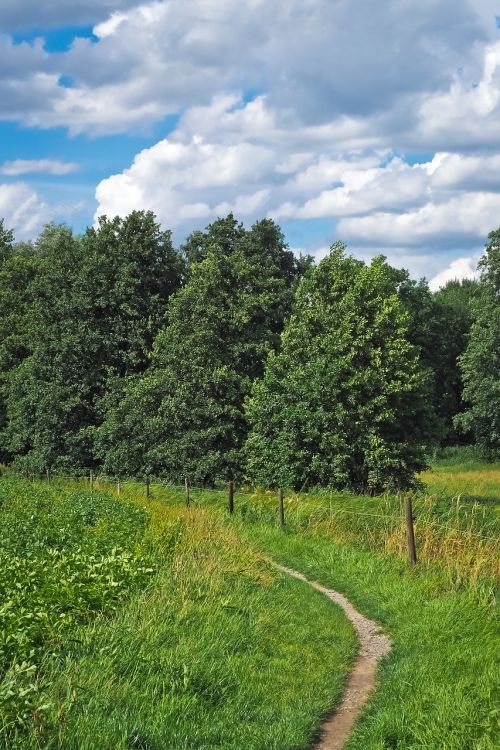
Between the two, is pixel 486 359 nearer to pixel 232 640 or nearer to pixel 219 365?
pixel 219 365

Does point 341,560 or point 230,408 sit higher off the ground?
point 230,408

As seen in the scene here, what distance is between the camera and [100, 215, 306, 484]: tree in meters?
37.5

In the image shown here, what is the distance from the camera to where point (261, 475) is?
107 feet

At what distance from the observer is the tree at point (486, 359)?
54375 millimetres

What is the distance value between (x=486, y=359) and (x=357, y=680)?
4901 cm

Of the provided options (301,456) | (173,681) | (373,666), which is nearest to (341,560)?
(373,666)

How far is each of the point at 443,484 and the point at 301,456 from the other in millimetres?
22106

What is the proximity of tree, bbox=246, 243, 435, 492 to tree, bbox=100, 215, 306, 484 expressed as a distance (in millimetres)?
3133

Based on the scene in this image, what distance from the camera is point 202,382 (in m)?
37.4

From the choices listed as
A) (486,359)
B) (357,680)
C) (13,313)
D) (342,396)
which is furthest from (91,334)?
(357,680)

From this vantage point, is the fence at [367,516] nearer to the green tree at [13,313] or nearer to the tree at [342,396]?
the tree at [342,396]

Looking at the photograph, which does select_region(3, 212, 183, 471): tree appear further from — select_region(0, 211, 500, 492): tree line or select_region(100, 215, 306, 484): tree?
select_region(100, 215, 306, 484): tree

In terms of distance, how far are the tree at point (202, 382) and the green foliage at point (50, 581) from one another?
19311 mm

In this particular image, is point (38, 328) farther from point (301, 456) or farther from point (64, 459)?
point (301, 456)
